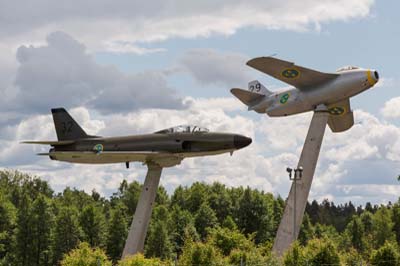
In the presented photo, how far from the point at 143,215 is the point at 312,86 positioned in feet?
39.9

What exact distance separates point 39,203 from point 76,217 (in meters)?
4.23

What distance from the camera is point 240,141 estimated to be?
3791 cm

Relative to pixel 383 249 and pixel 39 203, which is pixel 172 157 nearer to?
pixel 383 249

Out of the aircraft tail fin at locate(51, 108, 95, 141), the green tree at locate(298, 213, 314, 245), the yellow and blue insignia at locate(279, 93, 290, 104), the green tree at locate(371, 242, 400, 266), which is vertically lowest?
the green tree at locate(371, 242, 400, 266)

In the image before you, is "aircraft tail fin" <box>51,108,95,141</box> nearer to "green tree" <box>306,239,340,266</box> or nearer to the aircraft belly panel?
the aircraft belly panel

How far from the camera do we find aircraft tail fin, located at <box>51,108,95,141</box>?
139 feet

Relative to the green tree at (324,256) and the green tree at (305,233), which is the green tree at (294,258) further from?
the green tree at (305,233)

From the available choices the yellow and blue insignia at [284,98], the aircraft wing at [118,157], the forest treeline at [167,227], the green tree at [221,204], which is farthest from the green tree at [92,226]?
the yellow and blue insignia at [284,98]

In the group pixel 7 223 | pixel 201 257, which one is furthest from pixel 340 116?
pixel 7 223

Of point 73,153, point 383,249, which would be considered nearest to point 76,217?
point 73,153

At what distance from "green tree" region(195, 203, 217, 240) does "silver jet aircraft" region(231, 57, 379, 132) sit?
42589 mm

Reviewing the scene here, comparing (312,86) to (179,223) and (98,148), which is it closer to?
(98,148)

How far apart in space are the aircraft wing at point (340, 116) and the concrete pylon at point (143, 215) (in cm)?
1003

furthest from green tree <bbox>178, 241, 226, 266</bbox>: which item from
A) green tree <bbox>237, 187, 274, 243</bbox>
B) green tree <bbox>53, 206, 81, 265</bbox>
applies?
green tree <bbox>237, 187, 274, 243</bbox>
